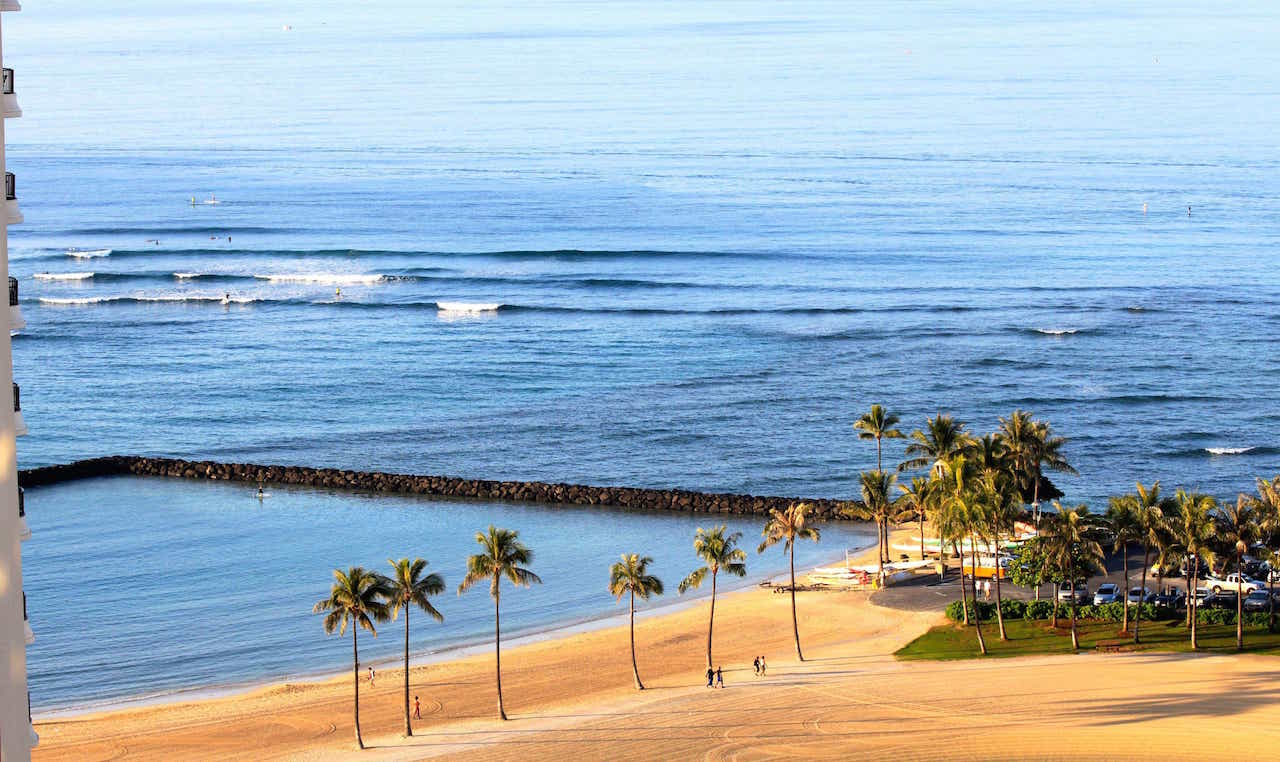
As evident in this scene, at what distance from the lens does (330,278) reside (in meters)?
138

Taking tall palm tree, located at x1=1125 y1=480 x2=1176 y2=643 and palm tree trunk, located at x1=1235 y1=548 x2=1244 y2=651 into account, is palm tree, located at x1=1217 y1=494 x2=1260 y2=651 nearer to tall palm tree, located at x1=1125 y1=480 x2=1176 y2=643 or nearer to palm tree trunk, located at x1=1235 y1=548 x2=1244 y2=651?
palm tree trunk, located at x1=1235 y1=548 x2=1244 y2=651

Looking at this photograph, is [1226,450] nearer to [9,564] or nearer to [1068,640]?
[1068,640]

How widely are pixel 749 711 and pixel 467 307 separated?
266ft

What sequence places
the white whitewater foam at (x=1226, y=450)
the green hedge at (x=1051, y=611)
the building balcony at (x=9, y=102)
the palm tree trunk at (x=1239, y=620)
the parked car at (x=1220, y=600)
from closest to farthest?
the building balcony at (x=9, y=102) < the palm tree trunk at (x=1239, y=620) < the green hedge at (x=1051, y=611) < the parked car at (x=1220, y=600) < the white whitewater foam at (x=1226, y=450)

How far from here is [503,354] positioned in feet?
366

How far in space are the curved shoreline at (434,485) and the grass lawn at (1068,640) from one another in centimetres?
1947

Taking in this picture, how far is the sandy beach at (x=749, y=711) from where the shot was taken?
46469mm

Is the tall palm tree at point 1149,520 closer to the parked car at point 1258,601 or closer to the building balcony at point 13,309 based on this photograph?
the parked car at point 1258,601

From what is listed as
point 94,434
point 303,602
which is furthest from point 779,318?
point 303,602

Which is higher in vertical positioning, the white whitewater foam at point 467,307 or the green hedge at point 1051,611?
the white whitewater foam at point 467,307

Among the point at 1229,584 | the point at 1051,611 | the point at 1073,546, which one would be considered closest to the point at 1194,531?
the point at 1073,546

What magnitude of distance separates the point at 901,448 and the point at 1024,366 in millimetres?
20431

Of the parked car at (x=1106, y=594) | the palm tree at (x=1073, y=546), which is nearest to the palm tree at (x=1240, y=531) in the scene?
the palm tree at (x=1073, y=546)

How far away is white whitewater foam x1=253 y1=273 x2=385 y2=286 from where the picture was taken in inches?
5399
